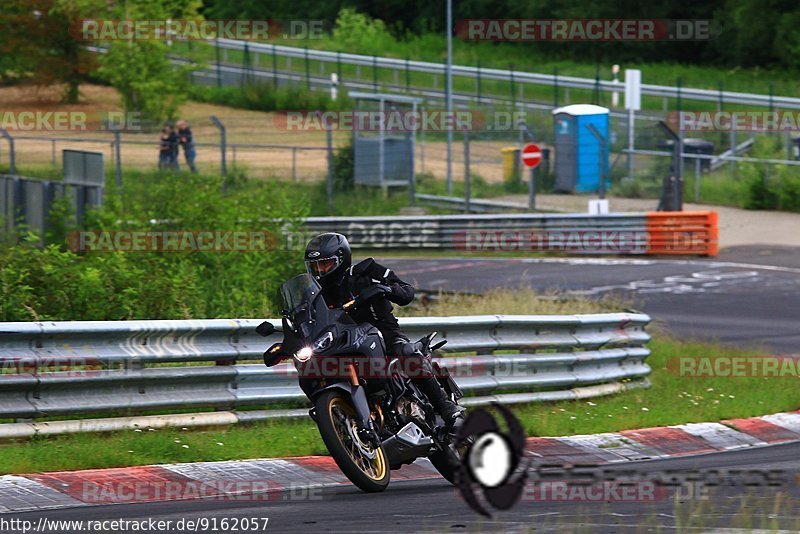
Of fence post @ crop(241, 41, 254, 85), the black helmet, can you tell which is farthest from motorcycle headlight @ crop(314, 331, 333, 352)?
Answer: fence post @ crop(241, 41, 254, 85)

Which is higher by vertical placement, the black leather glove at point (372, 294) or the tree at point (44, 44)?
the tree at point (44, 44)

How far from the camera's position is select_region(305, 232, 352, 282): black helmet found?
8.57 meters

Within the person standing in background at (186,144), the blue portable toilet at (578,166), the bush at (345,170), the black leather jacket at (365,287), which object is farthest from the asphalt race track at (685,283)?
the black leather jacket at (365,287)

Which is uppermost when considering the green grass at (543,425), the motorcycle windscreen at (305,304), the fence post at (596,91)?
the fence post at (596,91)

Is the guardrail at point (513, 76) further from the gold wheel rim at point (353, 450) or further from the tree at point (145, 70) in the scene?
the gold wheel rim at point (353, 450)

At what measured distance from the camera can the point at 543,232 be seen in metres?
28.9

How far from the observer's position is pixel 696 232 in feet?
89.5

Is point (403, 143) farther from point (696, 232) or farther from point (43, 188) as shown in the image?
point (43, 188)

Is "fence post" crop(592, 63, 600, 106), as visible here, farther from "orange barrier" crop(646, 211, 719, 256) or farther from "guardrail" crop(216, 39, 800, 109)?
"orange barrier" crop(646, 211, 719, 256)

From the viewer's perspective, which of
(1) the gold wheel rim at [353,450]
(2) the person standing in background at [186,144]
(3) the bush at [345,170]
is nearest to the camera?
(1) the gold wheel rim at [353,450]

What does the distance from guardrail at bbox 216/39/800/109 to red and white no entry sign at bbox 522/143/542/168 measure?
13.4 metres

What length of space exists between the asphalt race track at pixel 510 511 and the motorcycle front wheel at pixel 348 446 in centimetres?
12

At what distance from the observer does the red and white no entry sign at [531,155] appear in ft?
102

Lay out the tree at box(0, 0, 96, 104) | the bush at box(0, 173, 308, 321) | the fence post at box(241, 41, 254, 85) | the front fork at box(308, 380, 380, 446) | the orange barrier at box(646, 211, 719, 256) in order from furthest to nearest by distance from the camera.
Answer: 1. the fence post at box(241, 41, 254, 85)
2. the tree at box(0, 0, 96, 104)
3. the orange barrier at box(646, 211, 719, 256)
4. the bush at box(0, 173, 308, 321)
5. the front fork at box(308, 380, 380, 446)
